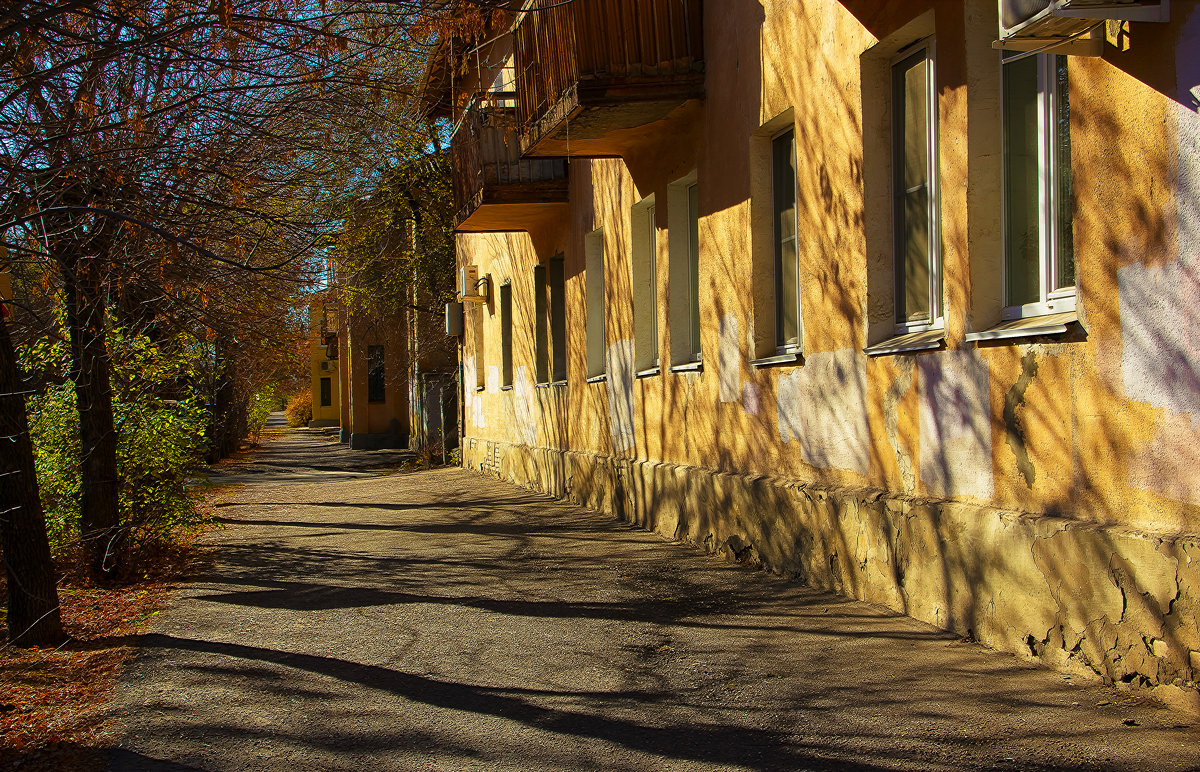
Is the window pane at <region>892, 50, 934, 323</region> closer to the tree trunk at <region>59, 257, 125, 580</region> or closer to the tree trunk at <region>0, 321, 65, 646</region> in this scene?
the tree trunk at <region>0, 321, 65, 646</region>

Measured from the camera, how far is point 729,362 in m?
8.41

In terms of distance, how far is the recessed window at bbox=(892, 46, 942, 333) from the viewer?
19.4ft

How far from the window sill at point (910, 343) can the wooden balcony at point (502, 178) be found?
297 inches

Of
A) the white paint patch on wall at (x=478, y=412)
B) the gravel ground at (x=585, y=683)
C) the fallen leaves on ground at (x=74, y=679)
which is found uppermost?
the white paint patch on wall at (x=478, y=412)

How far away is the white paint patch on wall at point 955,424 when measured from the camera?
5152mm

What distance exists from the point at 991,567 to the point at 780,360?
108 inches

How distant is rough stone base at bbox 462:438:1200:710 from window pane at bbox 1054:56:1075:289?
1.12m

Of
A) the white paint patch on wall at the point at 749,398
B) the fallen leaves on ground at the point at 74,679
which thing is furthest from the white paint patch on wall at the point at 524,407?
the white paint patch on wall at the point at 749,398

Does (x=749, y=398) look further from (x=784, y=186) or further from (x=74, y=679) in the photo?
(x=74, y=679)

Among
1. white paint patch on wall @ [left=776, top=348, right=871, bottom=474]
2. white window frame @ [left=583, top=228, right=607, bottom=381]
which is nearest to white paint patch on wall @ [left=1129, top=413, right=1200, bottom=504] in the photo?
white paint patch on wall @ [left=776, top=348, right=871, bottom=474]

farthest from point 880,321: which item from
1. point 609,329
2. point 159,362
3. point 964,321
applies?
point 159,362

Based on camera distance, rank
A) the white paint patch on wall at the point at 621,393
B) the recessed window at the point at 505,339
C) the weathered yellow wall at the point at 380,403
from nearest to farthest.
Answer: the white paint patch on wall at the point at 621,393
the recessed window at the point at 505,339
the weathered yellow wall at the point at 380,403

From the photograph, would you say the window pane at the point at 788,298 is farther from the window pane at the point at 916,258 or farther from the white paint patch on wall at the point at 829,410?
the window pane at the point at 916,258

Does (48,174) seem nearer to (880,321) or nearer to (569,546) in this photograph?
(880,321)
